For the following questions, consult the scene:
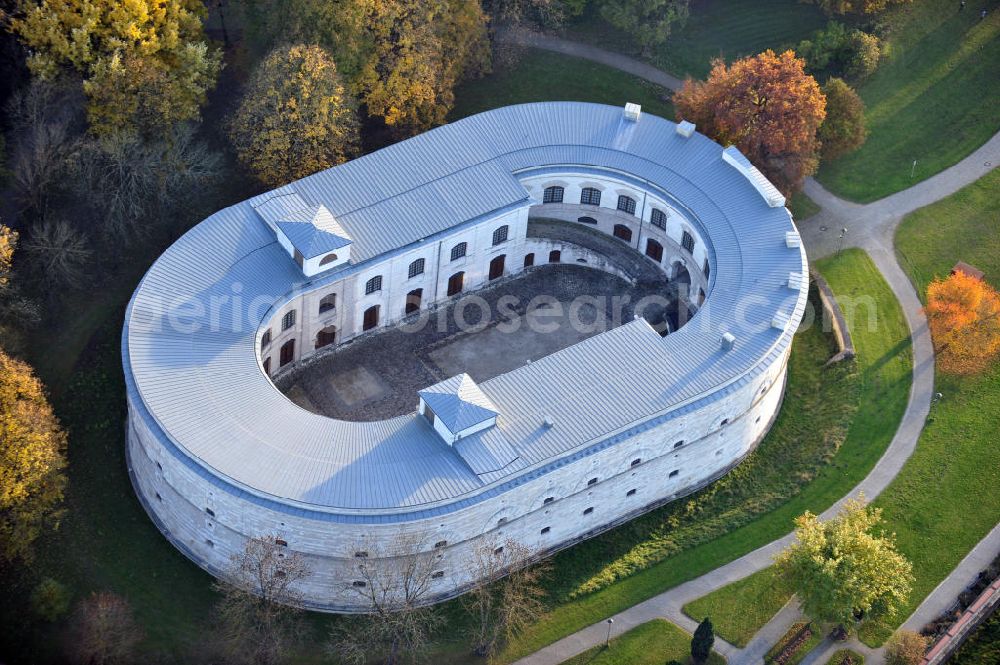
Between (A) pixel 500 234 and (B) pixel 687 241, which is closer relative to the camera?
(A) pixel 500 234

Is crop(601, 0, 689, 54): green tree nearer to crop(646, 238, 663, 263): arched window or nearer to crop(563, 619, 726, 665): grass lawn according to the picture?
crop(646, 238, 663, 263): arched window

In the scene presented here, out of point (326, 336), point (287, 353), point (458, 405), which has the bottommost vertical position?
point (287, 353)

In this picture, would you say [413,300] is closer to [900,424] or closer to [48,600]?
[48,600]

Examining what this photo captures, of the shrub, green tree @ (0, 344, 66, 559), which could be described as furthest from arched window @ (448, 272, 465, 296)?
the shrub

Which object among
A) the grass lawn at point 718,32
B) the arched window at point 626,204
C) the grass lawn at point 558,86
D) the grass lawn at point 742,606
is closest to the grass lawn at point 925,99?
the grass lawn at point 718,32

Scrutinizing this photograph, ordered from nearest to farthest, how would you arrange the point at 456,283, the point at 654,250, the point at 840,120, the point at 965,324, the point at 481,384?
1. the point at 481,384
2. the point at 965,324
3. the point at 456,283
4. the point at 654,250
5. the point at 840,120

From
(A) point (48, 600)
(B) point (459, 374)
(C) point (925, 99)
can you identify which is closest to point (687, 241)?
(B) point (459, 374)
